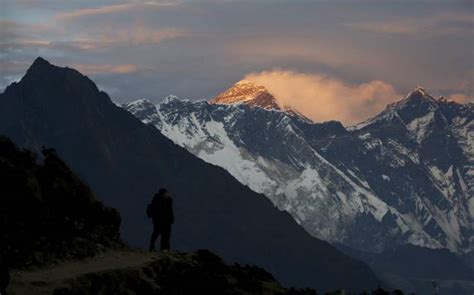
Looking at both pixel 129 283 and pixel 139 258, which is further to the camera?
pixel 139 258

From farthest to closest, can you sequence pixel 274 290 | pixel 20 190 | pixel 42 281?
pixel 274 290, pixel 20 190, pixel 42 281

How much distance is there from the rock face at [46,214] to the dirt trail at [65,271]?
601 mm

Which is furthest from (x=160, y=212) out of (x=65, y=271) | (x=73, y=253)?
(x=65, y=271)

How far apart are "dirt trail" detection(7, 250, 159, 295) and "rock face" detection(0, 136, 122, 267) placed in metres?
0.60

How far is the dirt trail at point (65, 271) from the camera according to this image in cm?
4491

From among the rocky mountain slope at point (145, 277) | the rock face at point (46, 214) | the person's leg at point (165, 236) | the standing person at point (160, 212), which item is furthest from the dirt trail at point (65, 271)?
the person's leg at point (165, 236)

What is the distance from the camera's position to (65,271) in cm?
4941

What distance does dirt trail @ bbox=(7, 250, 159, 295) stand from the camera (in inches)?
1768

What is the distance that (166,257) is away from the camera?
5494cm

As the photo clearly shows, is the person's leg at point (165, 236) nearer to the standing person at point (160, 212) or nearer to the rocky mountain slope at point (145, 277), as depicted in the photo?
the standing person at point (160, 212)

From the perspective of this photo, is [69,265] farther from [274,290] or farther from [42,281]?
[274,290]

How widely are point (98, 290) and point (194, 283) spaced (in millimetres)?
6142

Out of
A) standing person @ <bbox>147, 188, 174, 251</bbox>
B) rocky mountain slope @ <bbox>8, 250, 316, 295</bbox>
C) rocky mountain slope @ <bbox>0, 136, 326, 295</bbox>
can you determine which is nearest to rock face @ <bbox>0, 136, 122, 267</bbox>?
rocky mountain slope @ <bbox>0, 136, 326, 295</bbox>

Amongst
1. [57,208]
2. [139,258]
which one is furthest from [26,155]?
[139,258]
